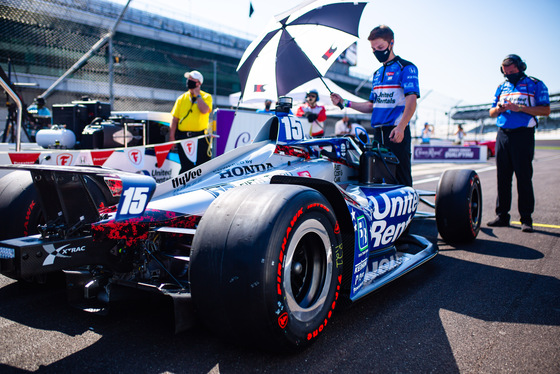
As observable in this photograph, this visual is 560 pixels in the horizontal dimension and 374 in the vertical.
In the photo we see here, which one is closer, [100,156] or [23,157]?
[23,157]

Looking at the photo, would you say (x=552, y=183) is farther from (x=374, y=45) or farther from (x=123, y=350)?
(x=123, y=350)

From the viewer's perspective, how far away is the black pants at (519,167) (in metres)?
5.26

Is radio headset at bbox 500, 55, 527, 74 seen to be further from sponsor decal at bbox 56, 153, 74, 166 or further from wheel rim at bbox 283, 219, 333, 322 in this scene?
sponsor decal at bbox 56, 153, 74, 166

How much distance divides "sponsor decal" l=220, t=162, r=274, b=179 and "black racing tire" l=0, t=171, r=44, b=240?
1.31 meters

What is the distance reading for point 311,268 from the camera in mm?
2326

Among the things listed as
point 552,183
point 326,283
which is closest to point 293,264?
point 326,283

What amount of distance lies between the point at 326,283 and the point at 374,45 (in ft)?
9.78

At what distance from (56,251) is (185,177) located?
4.10 ft

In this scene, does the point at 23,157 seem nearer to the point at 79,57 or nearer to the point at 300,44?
the point at 300,44

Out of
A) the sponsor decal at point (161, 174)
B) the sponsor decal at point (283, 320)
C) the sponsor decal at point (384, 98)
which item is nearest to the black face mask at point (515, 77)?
the sponsor decal at point (384, 98)

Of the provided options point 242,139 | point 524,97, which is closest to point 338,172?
point 524,97

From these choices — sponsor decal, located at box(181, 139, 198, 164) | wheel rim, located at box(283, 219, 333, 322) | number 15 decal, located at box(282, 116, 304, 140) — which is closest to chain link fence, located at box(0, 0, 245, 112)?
sponsor decal, located at box(181, 139, 198, 164)

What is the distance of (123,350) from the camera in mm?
2092

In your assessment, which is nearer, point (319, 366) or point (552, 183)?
point (319, 366)
